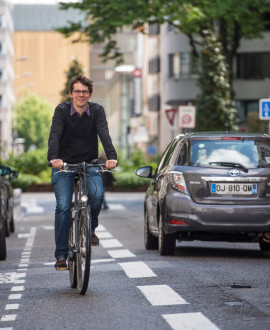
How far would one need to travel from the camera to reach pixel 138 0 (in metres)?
32.9

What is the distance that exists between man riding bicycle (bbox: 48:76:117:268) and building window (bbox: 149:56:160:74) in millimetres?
65384

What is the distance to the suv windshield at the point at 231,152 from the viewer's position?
40.9ft

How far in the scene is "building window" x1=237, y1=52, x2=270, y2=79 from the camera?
59.2 metres

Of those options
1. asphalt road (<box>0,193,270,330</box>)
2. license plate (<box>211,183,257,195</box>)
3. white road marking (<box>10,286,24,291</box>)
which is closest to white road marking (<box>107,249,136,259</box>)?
asphalt road (<box>0,193,270,330</box>)

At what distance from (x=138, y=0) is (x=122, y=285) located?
2412 cm

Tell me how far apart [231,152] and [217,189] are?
21.6 inches

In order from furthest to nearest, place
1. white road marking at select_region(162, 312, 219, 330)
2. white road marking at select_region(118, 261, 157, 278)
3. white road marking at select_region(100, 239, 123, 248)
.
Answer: white road marking at select_region(100, 239, 123, 248), white road marking at select_region(118, 261, 157, 278), white road marking at select_region(162, 312, 219, 330)

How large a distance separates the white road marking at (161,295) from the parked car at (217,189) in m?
2.99

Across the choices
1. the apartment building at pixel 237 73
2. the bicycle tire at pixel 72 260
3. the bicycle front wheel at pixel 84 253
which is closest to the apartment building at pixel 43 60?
the apartment building at pixel 237 73

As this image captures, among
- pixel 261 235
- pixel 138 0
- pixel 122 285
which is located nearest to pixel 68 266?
pixel 122 285

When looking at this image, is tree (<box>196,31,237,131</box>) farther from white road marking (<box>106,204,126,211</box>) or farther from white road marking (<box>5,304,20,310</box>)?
white road marking (<box>5,304,20,310</box>)

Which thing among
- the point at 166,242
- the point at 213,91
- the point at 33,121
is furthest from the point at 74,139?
the point at 33,121

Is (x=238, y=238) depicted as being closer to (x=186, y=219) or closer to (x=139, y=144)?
(x=186, y=219)

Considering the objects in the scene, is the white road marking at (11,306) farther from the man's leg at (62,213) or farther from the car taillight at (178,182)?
the car taillight at (178,182)
